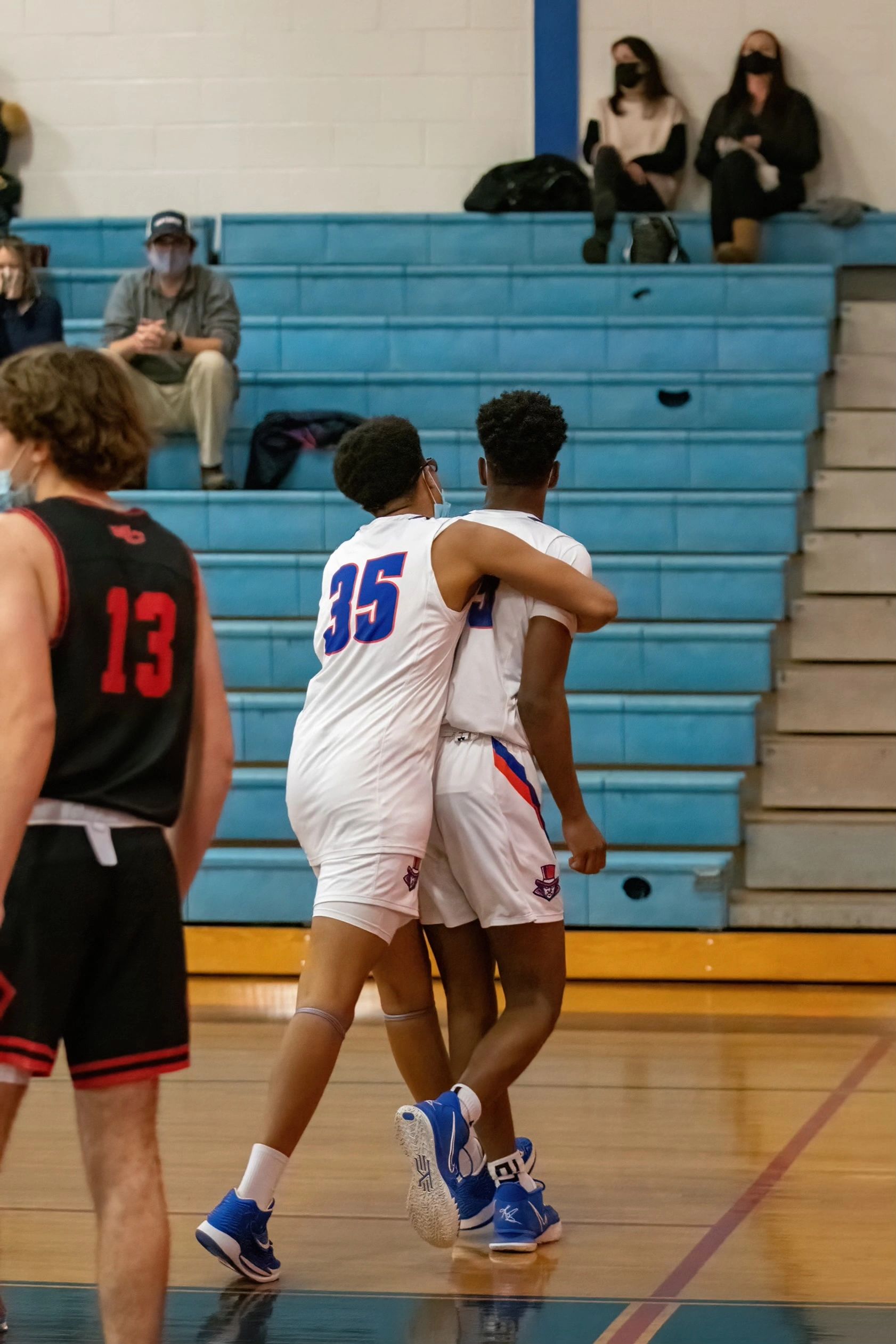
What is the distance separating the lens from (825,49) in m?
9.09

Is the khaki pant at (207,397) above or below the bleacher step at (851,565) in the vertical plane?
above

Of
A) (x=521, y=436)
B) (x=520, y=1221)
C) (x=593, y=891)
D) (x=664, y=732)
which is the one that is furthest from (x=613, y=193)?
(x=520, y=1221)

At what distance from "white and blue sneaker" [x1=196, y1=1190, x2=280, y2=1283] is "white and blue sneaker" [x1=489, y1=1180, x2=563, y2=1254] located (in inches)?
18.2

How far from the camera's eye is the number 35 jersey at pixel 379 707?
3084mm

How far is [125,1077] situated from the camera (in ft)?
7.07

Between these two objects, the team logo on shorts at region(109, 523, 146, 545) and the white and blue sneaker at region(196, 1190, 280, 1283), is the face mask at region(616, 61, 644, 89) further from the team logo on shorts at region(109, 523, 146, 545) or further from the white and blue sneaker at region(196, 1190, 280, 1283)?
the team logo on shorts at region(109, 523, 146, 545)

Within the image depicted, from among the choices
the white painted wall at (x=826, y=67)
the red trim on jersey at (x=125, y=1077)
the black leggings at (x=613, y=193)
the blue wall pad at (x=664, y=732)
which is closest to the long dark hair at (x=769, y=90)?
the white painted wall at (x=826, y=67)

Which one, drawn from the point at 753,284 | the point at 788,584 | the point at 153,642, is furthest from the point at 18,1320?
the point at 753,284

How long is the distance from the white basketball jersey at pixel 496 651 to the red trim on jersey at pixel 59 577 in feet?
3.91

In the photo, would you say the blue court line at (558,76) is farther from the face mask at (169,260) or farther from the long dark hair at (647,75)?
the face mask at (169,260)

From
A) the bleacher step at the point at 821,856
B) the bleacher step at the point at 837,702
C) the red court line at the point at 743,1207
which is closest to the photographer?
the red court line at the point at 743,1207

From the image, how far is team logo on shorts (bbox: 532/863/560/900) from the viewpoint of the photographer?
3172 millimetres

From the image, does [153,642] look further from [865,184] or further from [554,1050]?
[865,184]

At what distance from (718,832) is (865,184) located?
4.42 meters
